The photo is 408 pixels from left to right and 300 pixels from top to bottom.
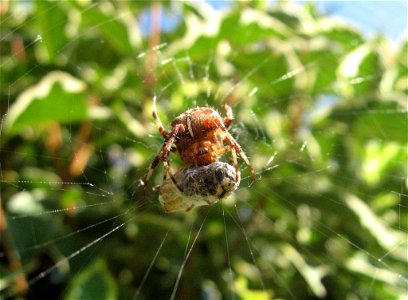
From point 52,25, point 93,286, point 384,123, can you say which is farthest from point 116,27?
point 384,123

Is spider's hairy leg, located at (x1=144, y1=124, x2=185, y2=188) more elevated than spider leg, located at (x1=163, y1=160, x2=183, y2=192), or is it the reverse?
spider's hairy leg, located at (x1=144, y1=124, x2=185, y2=188)

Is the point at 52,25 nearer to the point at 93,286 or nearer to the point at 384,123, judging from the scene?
the point at 93,286

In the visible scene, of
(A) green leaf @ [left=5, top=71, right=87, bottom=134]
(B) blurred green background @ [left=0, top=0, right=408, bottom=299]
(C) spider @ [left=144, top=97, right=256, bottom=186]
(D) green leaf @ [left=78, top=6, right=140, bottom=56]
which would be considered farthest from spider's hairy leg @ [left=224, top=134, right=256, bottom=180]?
(D) green leaf @ [left=78, top=6, right=140, bottom=56]

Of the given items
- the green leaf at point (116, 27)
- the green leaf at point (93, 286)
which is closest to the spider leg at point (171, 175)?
the green leaf at point (93, 286)

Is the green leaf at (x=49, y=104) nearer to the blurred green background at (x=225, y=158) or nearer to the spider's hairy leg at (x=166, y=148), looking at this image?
the blurred green background at (x=225, y=158)

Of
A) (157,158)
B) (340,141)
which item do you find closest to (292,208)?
(340,141)

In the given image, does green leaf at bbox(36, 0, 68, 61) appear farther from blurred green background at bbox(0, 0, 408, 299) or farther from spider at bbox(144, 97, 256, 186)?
spider at bbox(144, 97, 256, 186)
